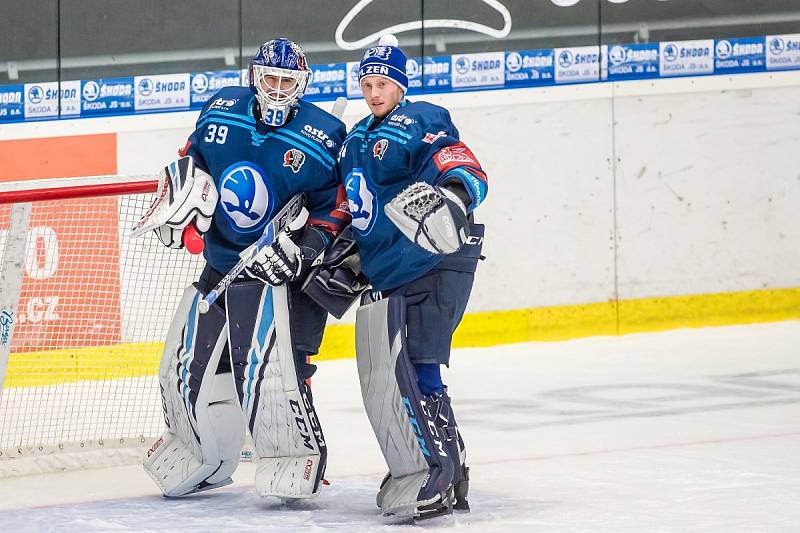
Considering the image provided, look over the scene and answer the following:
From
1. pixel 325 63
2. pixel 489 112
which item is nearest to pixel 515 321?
pixel 489 112

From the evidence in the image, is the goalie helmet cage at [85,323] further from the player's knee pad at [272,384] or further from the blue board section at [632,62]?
the blue board section at [632,62]

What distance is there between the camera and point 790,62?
7055 millimetres

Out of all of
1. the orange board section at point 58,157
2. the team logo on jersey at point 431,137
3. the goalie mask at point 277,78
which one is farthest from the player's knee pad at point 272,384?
the orange board section at point 58,157

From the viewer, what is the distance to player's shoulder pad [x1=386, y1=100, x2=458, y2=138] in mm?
3523

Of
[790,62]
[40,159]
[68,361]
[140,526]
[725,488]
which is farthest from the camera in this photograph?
[790,62]

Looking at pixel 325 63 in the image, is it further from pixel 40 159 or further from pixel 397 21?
pixel 40 159

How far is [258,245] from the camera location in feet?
12.1

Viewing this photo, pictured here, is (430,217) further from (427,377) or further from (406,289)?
(427,377)

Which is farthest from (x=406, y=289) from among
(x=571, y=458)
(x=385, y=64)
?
(x=571, y=458)

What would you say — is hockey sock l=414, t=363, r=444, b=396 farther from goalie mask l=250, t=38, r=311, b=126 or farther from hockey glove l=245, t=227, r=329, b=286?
goalie mask l=250, t=38, r=311, b=126

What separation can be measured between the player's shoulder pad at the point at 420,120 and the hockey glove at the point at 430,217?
20 cm

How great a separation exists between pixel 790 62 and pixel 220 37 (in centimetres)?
283

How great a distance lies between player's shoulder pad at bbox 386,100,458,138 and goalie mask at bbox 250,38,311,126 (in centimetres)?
31

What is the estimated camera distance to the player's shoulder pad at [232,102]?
149 inches
